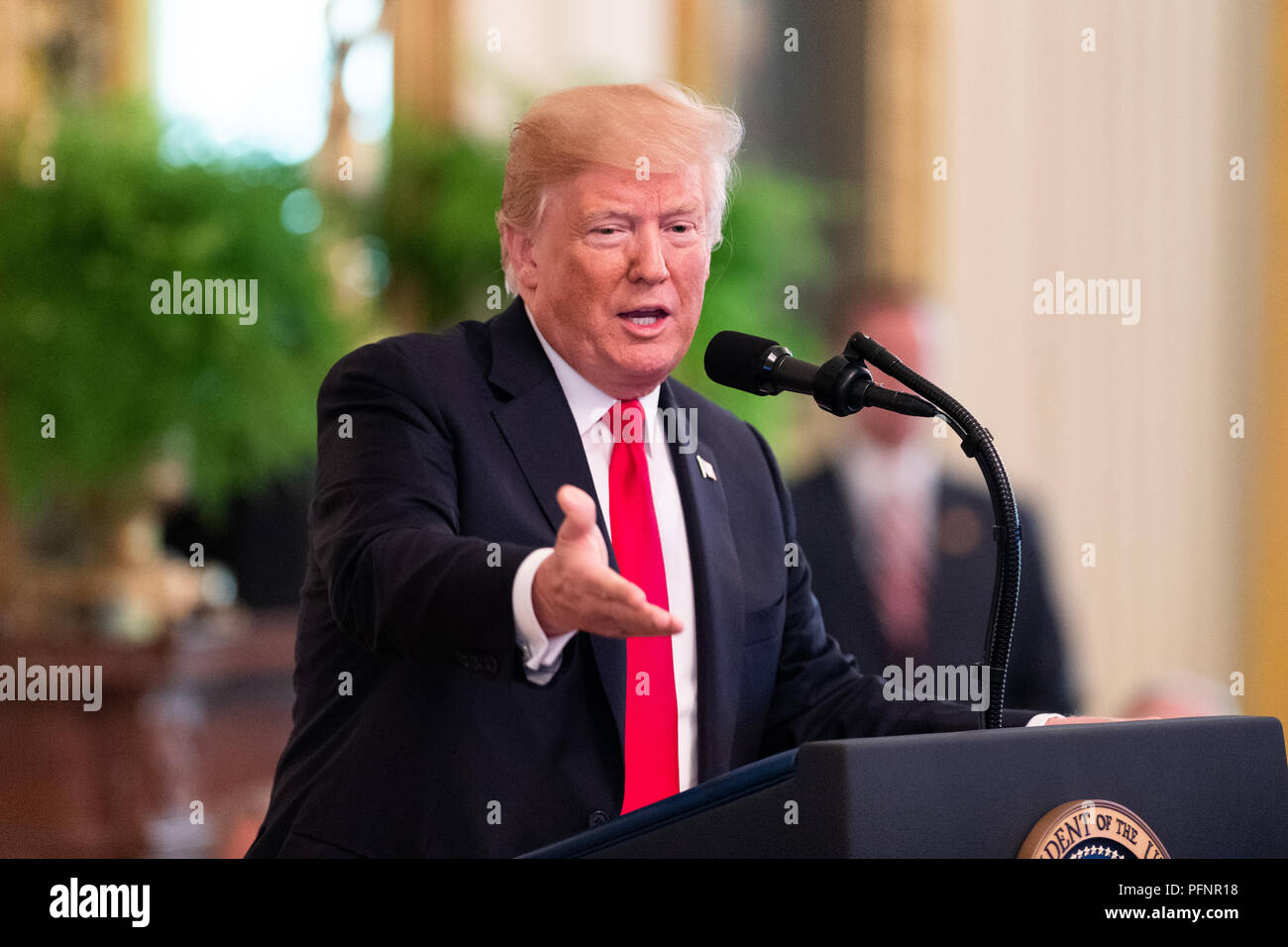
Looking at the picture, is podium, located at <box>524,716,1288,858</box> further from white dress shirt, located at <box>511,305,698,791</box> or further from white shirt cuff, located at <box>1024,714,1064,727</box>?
white dress shirt, located at <box>511,305,698,791</box>

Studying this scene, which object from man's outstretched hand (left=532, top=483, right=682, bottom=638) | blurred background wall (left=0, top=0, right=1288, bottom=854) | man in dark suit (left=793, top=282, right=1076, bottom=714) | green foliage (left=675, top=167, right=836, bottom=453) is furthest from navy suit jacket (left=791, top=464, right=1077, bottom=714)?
man's outstretched hand (left=532, top=483, right=682, bottom=638)

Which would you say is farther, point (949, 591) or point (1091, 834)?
point (949, 591)

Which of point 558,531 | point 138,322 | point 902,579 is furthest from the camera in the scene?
point 138,322

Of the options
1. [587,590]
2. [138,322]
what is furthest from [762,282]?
[587,590]

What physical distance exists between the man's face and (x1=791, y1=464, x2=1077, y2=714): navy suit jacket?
1331 mm

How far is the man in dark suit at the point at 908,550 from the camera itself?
2803mm

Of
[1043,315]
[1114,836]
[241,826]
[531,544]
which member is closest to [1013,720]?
[1114,836]

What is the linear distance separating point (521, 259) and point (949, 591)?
1.74 m

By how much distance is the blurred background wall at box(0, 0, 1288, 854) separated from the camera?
3332 mm

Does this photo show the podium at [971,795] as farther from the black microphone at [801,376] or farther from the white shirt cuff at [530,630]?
the black microphone at [801,376]

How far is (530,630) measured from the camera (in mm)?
1143

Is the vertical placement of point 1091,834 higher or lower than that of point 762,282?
lower

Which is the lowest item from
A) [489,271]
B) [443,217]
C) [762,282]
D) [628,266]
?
[628,266]

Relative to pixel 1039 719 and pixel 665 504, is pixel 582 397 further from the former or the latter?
pixel 1039 719
